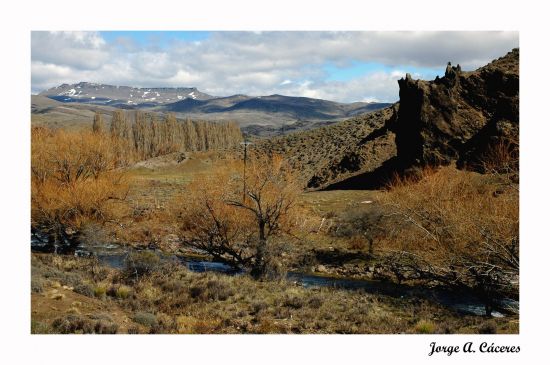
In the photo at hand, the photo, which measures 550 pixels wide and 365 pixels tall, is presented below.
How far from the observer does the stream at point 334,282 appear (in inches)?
846

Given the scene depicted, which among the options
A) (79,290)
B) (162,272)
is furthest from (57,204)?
(79,290)

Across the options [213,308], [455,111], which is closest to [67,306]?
[213,308]

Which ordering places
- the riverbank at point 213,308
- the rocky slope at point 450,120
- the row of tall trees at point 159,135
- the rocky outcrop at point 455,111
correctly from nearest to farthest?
the riverbank at point 213,308
the rocky slope at point 450,120
the rocky outcrop at point 455,111
the row of tall trees at point 159,135

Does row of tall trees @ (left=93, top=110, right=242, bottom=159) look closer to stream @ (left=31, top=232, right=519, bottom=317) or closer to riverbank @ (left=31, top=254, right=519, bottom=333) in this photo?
stream @ (left=31, top=232, right=519, bottom=317)

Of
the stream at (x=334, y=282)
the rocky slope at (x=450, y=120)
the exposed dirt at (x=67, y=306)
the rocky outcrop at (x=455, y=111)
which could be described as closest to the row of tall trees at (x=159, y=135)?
the rocky slope at (x=450, y=120)

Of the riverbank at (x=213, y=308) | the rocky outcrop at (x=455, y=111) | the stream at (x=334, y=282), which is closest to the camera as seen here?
the riverbank at (x=213, y=308)

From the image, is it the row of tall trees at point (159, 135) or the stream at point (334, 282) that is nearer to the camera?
the stream at point (334, 282)

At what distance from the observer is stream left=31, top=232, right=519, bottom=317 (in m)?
21.5

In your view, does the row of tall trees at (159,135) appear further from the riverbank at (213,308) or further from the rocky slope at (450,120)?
the riverbank at (213,308)

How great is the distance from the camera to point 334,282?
26.7 meters

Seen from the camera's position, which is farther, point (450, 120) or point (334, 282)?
point (450, 120)

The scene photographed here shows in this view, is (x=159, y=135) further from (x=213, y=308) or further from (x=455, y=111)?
(x=213, y=308)

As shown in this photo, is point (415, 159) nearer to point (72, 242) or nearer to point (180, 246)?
point (180, 246)

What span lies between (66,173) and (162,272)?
10594 mm
